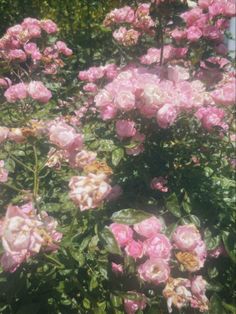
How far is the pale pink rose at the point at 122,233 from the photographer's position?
1532mm

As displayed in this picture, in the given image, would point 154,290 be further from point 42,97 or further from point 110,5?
point 110,5

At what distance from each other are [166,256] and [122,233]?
0.21 m

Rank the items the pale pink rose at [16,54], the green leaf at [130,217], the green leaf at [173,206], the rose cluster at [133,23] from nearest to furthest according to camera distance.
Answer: the green leaf at [130,217]
the green leaf at [173,206]
the rose cluster at [133,23]
the pale pink rose at [16,54]

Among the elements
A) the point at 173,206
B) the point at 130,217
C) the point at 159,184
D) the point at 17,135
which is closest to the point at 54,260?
the point at 130,217

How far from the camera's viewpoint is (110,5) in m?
4.63

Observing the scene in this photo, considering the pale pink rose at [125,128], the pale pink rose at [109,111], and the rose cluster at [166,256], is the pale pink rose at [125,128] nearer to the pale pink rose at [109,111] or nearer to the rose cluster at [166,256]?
the pale pink rose at [109,111]

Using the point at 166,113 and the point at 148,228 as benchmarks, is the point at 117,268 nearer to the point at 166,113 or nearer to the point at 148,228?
the point at 148,228

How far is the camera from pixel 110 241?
1417 millimetres

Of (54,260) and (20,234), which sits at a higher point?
(20,234)

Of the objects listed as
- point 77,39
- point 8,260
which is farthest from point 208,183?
point 77,39

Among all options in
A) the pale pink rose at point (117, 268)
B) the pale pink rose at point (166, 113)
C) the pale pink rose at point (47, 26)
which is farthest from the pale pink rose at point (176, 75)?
the pale pink rose at point (47, 26)

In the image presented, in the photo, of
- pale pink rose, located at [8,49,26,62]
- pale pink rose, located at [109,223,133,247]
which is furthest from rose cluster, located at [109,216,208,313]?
pale pink rose, located at [8,49,26,62]

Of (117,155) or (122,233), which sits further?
(117,155)

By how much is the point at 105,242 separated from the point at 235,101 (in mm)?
1141
